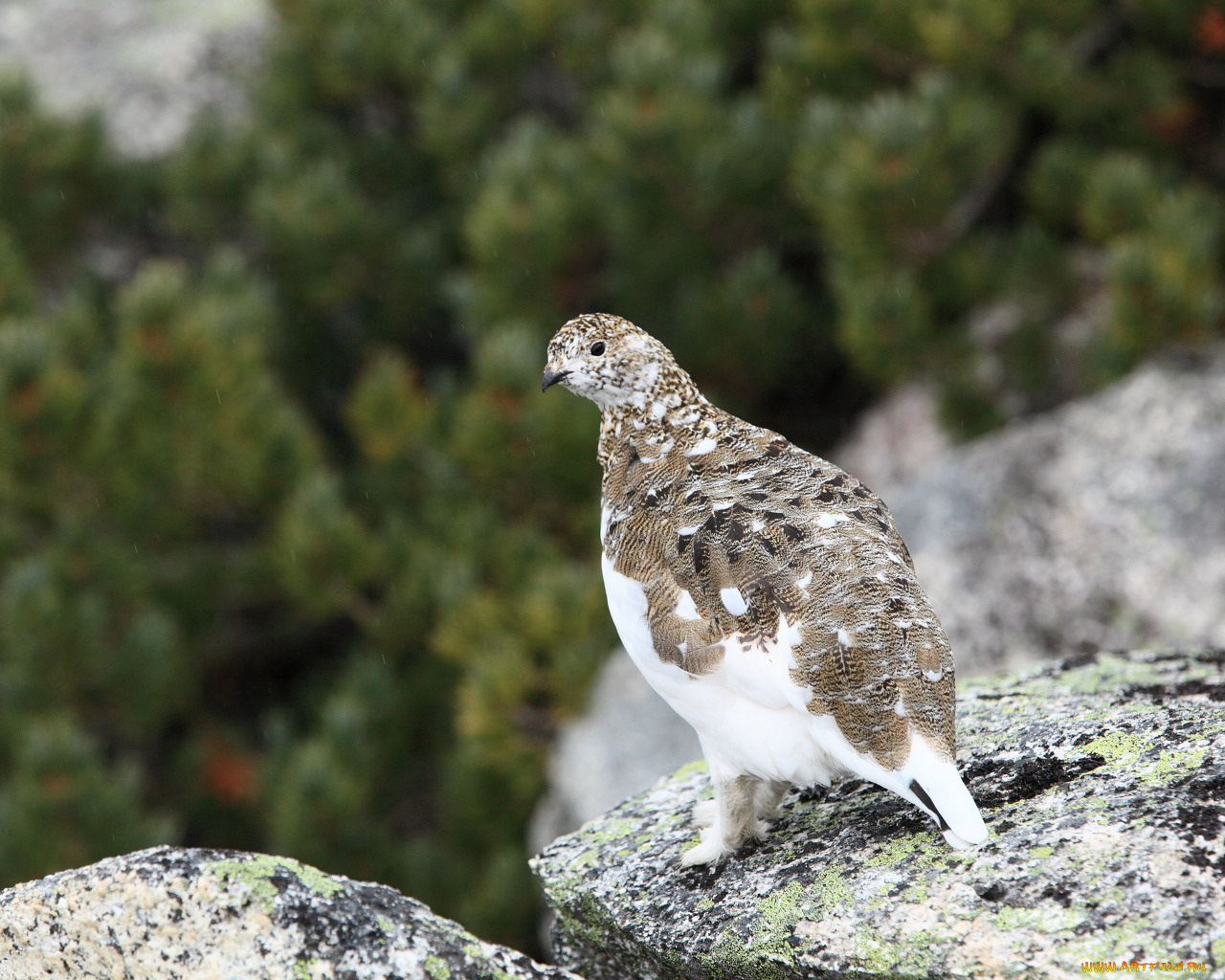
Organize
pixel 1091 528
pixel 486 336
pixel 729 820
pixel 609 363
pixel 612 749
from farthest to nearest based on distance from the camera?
pixel 486 336 < pixel 612 749 < pixel 1091 528 < pixel 609 363 < pixel 729 820

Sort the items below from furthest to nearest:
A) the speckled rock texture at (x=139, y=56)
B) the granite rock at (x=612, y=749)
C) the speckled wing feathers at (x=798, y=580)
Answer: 1. the speckled rock texture at (x=139, y=56)
2. the granite rock at (x=612, y=749)
3. the speckled wing feathers at (x=798, y=580)

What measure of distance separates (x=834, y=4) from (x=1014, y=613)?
7.64 feet

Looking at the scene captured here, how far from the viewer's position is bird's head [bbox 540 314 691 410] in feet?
8.39

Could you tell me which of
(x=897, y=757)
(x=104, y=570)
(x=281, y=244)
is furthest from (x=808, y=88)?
(x=897, y=757)

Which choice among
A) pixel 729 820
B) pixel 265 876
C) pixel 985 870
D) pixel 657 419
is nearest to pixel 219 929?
pixel 265 876

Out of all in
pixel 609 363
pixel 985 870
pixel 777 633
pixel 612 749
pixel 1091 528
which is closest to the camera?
pixel 985 870

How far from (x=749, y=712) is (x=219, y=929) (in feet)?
2.93

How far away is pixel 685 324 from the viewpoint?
4.68m

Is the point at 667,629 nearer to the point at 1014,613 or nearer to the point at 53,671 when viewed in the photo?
the point at 1014,613

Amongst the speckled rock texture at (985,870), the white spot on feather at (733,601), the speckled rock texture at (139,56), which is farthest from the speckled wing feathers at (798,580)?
the speckled rock texture at (139,56)

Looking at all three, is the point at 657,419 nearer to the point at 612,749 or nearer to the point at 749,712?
the point at 749,712

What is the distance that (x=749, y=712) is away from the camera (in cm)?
204

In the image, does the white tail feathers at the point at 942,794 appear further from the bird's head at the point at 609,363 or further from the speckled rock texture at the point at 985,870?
the bird's head at the point at 609,363

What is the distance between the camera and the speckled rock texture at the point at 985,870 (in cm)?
170
